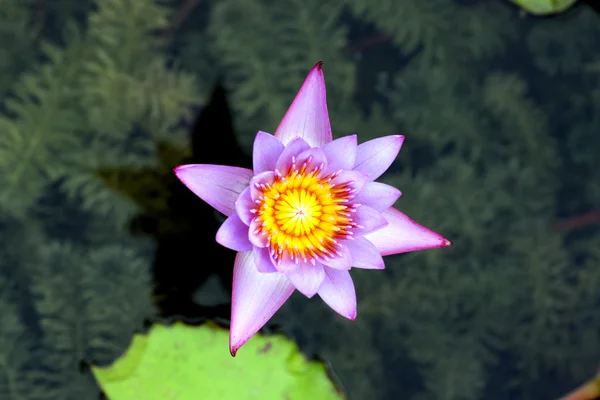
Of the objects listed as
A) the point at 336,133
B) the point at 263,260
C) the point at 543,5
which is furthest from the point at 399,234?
the point at 543,5

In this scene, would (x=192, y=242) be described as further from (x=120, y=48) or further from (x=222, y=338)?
(x=120, y=48)

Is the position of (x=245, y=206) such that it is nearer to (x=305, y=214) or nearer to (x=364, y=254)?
(x=305, y=214)

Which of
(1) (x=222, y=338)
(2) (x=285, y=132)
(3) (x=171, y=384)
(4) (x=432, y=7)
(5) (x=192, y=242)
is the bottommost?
(3) (x=171, y=384)

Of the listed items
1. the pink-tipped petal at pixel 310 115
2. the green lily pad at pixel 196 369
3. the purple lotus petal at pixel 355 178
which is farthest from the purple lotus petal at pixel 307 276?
the green lily pad at pixel 196 369

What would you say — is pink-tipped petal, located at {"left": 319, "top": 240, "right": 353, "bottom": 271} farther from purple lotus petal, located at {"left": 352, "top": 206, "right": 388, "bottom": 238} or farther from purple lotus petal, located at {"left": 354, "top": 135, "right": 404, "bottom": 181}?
purple lotus petal, located at {"left": 354, "top": 135, "right": 404, "bottom": 181}

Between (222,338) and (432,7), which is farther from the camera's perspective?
(432,7)

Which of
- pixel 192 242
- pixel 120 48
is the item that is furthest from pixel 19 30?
pixel 192 242

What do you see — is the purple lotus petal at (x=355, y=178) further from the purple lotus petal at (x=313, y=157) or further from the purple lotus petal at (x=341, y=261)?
the purple lotus petal at (x=341, y=261)
